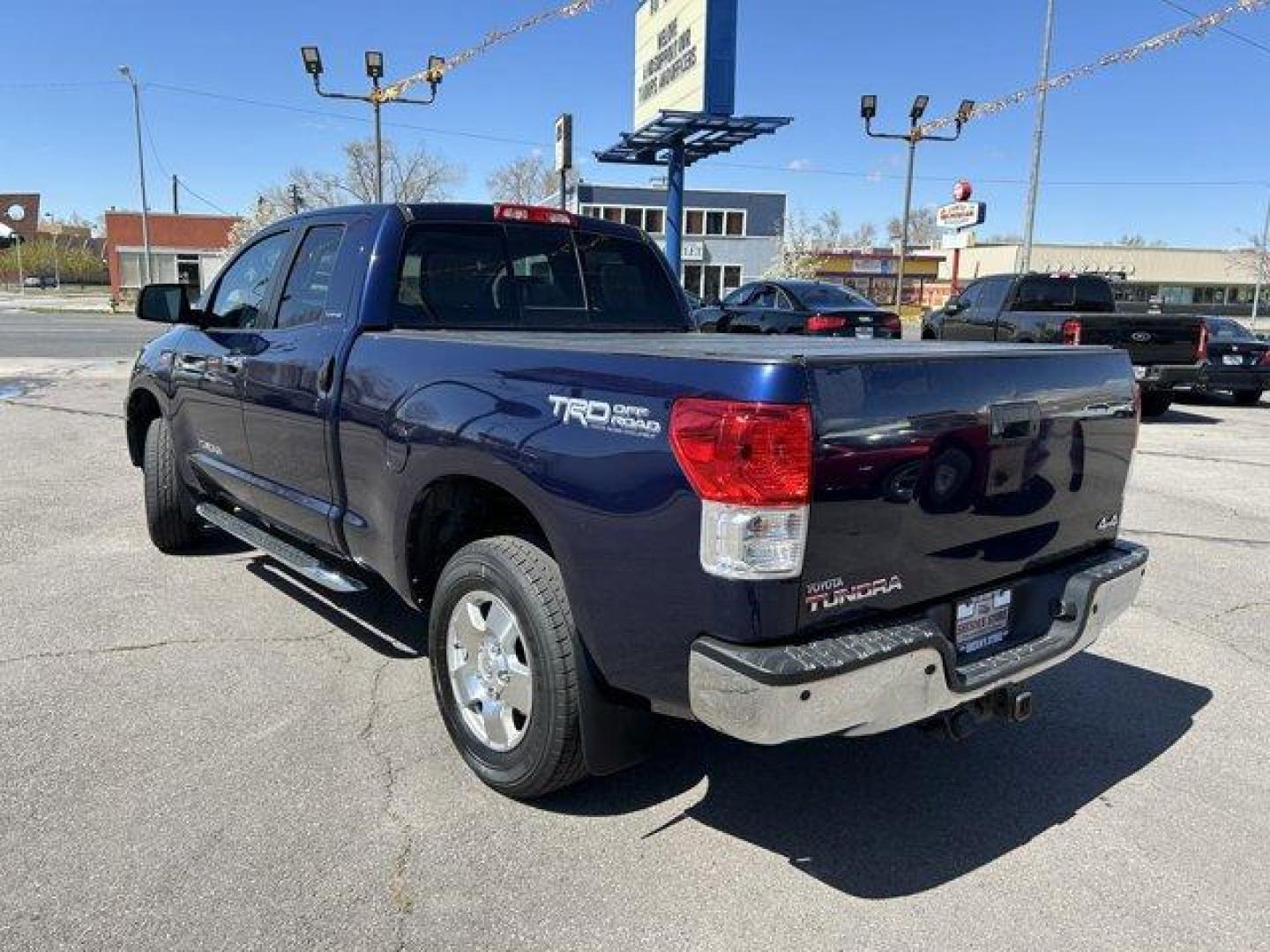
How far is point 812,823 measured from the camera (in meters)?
3.09

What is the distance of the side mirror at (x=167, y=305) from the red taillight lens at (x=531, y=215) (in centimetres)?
189

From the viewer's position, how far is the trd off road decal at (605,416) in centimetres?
249

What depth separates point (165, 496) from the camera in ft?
18.7

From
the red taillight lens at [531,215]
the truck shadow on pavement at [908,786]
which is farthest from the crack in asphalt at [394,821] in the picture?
the red taillight lens at [531,215]

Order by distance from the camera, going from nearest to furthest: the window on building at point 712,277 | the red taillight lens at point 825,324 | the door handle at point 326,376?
the door handle at point 326,376
the red taillight lens at point 825,324
the window on building at point 712,277

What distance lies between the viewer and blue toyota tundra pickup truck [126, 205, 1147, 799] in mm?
2355

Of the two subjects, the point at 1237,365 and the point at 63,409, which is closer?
the point at 63,409

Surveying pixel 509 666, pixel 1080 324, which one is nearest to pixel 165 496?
pixel 509 666

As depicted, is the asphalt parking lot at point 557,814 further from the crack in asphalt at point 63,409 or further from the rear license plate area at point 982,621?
the crack in asphalt at point 63,409

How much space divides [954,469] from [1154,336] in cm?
1101

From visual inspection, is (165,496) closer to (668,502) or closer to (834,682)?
(668,502)

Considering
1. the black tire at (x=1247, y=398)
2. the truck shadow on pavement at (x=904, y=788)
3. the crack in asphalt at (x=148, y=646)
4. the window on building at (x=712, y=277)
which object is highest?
the window on building at (x=712, y=277)

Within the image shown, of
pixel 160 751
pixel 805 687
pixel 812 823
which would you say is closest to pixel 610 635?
pixel 805 687

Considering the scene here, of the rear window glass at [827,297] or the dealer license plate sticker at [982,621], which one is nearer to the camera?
the dealer license plate sticker at [982,621]
